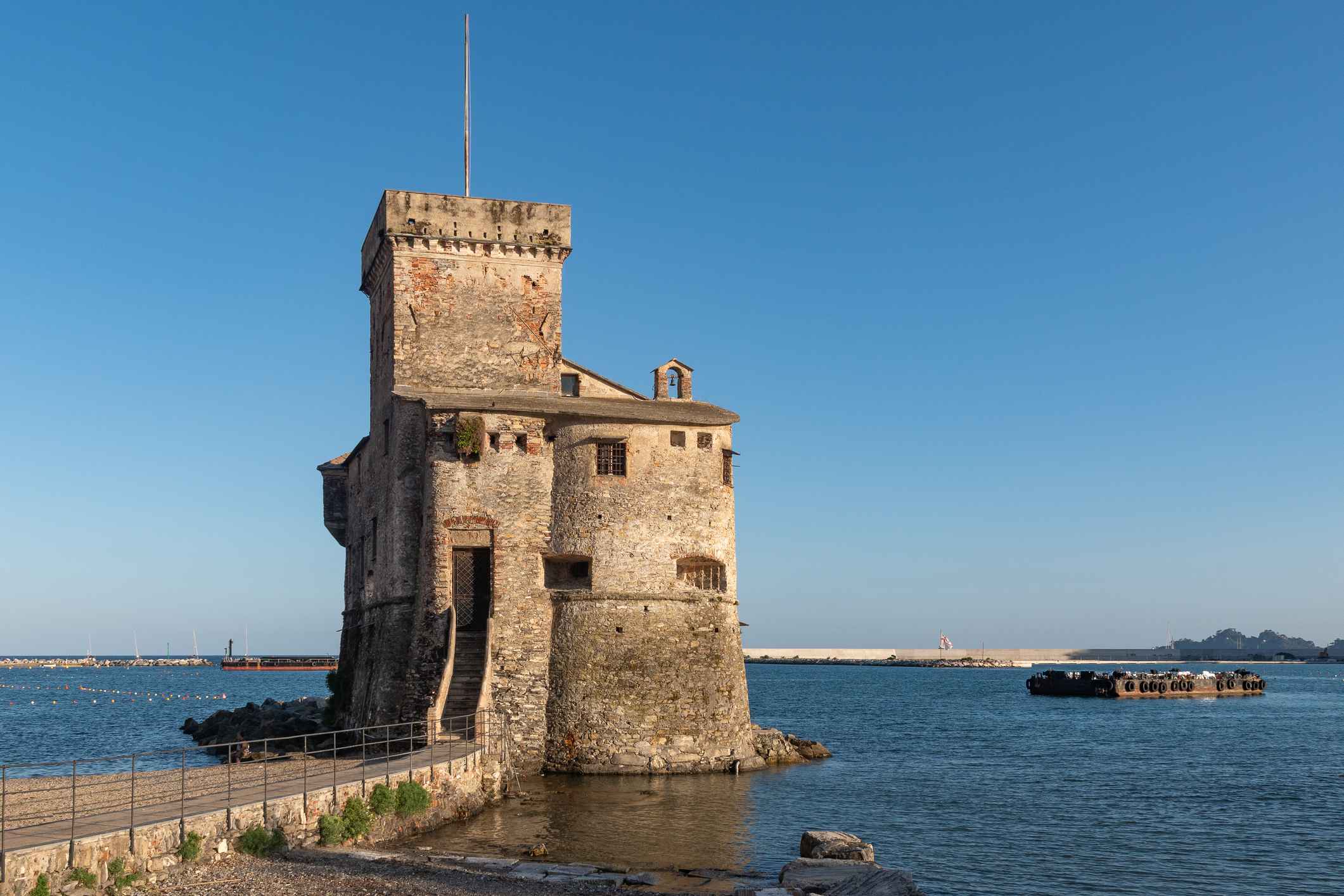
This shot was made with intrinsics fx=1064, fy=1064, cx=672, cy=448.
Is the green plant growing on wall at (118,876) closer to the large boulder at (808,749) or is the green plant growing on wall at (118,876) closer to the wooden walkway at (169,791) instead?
the wooden walkway at (169,791)

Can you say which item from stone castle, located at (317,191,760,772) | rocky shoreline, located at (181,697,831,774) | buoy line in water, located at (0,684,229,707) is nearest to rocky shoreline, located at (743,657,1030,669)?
buoy line in water, located at (0,684,229,707)

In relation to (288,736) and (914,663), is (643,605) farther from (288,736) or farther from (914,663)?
(914,663)

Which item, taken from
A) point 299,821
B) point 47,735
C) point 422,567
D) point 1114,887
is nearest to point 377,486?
point 422,567

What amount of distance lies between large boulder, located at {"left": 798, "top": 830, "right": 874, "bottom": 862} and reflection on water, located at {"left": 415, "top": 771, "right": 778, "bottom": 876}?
1.01 m

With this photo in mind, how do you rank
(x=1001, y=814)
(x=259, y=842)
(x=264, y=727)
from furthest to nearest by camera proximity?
(x=264, y=727), (x=1001, y=814), (x=259, y=842)

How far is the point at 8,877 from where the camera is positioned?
1179 centimetres

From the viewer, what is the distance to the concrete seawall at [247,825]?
1239cm

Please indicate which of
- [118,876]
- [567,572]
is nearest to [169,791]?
[118,876]

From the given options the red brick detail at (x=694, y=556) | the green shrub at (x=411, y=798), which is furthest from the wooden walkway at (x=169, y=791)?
the red brick detail at (x=694, y=556)

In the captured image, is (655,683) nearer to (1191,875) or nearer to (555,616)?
(555,616)

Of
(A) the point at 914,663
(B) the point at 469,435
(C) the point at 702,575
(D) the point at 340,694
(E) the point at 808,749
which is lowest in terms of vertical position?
(A) the point at 914,663

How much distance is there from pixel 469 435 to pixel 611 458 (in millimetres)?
3883

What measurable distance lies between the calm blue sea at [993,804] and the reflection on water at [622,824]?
7 centimetres

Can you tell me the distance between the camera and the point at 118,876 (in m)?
13.2
